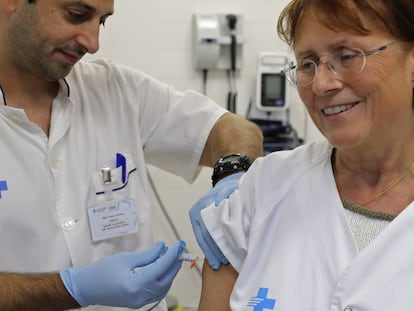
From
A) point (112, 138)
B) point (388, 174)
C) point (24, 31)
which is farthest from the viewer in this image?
point (112, 138)

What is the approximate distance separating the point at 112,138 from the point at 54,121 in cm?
19

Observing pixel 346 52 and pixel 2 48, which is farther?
pixel 2 48

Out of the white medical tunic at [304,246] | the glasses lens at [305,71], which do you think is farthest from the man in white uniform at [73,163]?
the glasses lens at [305,71]

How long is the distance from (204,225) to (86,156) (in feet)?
1.56

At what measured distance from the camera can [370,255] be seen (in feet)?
3.10

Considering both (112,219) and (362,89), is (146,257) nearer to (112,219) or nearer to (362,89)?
(112,219)

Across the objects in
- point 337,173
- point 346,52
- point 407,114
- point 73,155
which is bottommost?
point 73,155

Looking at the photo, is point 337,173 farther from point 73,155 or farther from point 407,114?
point 73,155

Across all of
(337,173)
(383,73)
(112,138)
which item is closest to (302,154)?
(337,173)

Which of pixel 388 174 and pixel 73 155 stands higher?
pixel 388 174

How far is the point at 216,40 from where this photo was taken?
2461mm

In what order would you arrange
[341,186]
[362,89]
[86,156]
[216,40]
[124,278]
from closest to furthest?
1. [362,89]
2. [341,186]
3. [124,278]
4. [86,156]
5. [216,40]

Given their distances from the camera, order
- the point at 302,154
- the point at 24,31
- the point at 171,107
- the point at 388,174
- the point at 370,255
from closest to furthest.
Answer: the point at 370,255 → the point at 388,174 → the point at 302,154 → the point at 24,31 → the point at 171,107

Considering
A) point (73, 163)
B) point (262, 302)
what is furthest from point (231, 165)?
point (262, 302)
